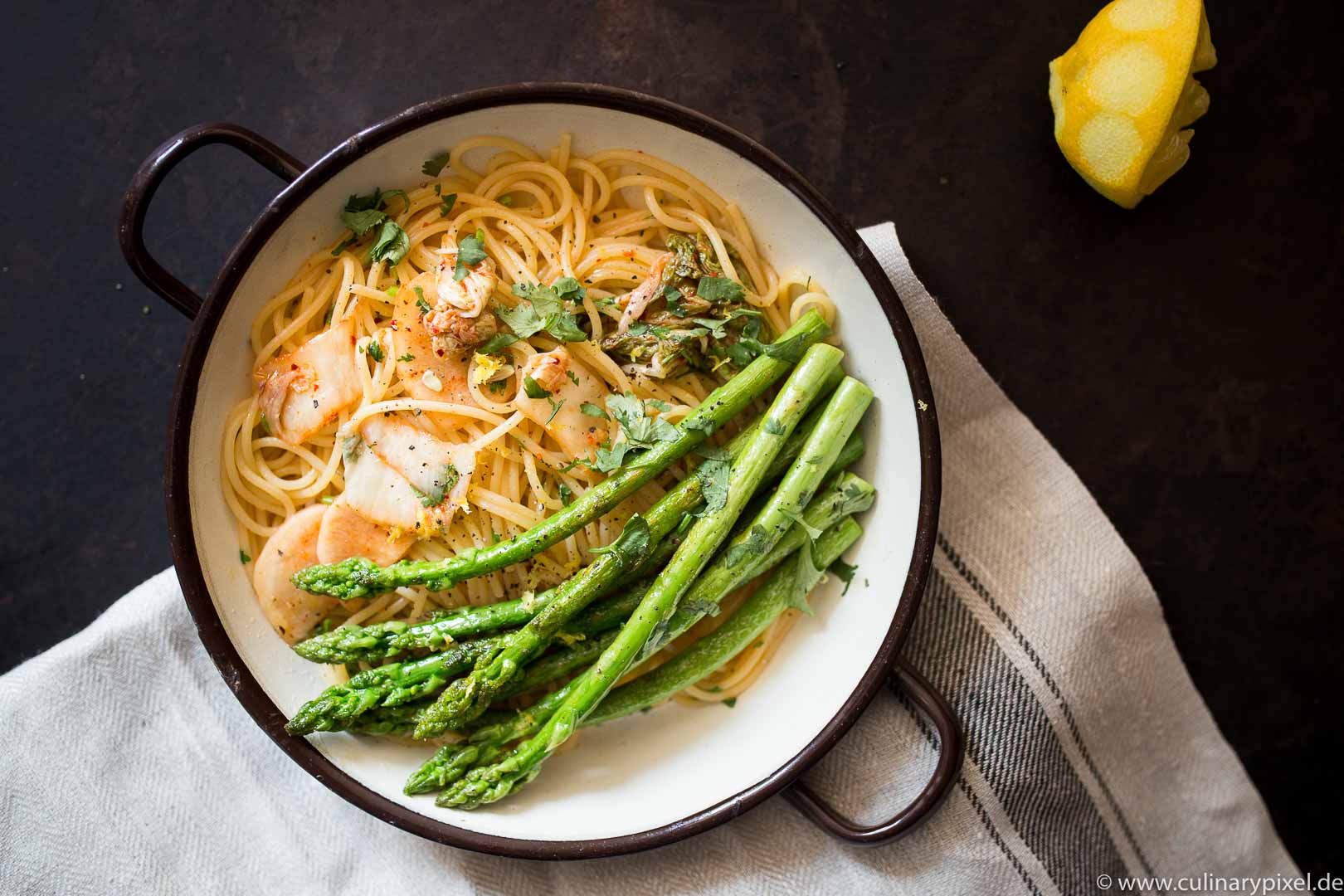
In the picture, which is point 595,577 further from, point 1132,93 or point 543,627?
point 1132,93

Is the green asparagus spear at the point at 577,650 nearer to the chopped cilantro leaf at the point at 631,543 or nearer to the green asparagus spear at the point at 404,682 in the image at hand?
the green asparagus spear at the point at 404,682

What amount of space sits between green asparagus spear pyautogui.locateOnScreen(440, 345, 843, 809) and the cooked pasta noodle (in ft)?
0.88

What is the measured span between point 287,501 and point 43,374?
1.29 meters

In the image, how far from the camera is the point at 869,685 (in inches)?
119

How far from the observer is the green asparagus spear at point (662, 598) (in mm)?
2930

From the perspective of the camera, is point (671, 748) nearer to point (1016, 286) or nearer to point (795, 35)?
point (1016, 286)

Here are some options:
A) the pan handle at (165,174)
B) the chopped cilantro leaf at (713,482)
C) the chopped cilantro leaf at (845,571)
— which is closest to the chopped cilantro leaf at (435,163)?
the pan handle at (165,174)

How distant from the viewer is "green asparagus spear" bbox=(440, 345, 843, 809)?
293cm

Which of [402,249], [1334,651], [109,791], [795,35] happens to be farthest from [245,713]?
[1334,651]

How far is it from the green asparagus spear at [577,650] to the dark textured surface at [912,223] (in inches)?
40.5

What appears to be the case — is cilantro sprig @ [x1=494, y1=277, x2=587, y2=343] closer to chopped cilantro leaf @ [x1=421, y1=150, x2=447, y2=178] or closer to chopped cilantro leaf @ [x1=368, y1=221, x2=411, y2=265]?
chopped cilantro leaf @ [x1=368, y1=221, x2=411, y2=265]

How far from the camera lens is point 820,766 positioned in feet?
11.2

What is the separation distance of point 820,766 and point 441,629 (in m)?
1.49

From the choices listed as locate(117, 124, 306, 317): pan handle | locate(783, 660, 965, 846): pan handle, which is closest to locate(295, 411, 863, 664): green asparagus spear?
locate(783, 660, 965, 846): pan handle
